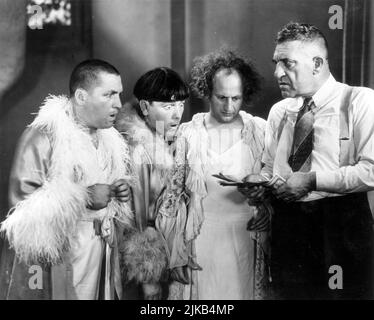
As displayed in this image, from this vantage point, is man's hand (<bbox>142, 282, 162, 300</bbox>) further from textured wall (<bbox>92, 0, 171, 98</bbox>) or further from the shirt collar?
the shirt collar

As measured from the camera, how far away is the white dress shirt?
13.0 feet

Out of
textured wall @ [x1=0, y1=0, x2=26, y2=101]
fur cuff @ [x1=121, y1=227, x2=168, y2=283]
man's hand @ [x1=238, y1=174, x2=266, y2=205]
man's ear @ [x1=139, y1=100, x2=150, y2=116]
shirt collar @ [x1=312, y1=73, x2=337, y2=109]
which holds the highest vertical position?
textured wall @ [x1=0, y1=0, x2=26, y2=101]

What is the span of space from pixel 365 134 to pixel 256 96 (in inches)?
21.1

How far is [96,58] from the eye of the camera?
4.06 metres

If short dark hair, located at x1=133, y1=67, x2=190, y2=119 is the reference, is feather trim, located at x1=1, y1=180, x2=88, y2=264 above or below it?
below

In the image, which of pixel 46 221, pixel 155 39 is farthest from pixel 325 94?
Result: pixel 46 221

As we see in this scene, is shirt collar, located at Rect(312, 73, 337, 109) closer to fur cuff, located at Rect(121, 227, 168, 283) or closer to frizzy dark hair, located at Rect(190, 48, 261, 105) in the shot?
frizzy dark hair, located at Rect(190, 48, 261, 105)

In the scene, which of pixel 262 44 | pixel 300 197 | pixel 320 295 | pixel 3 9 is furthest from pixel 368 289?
pixel 3 9

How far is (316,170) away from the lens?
13.1 feet

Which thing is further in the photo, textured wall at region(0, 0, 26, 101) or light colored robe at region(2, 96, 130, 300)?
textured wall at region(0, 0, 26, 101)

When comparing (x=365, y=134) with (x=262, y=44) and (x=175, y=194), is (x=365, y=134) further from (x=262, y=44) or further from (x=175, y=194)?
(x=175, y=194)

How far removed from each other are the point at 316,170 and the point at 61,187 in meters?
1.19

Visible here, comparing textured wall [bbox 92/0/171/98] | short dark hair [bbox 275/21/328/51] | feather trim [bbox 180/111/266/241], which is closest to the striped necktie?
feather trim [bbox 180/111/266/241]

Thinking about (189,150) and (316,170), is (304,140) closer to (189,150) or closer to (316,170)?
(316,170)
